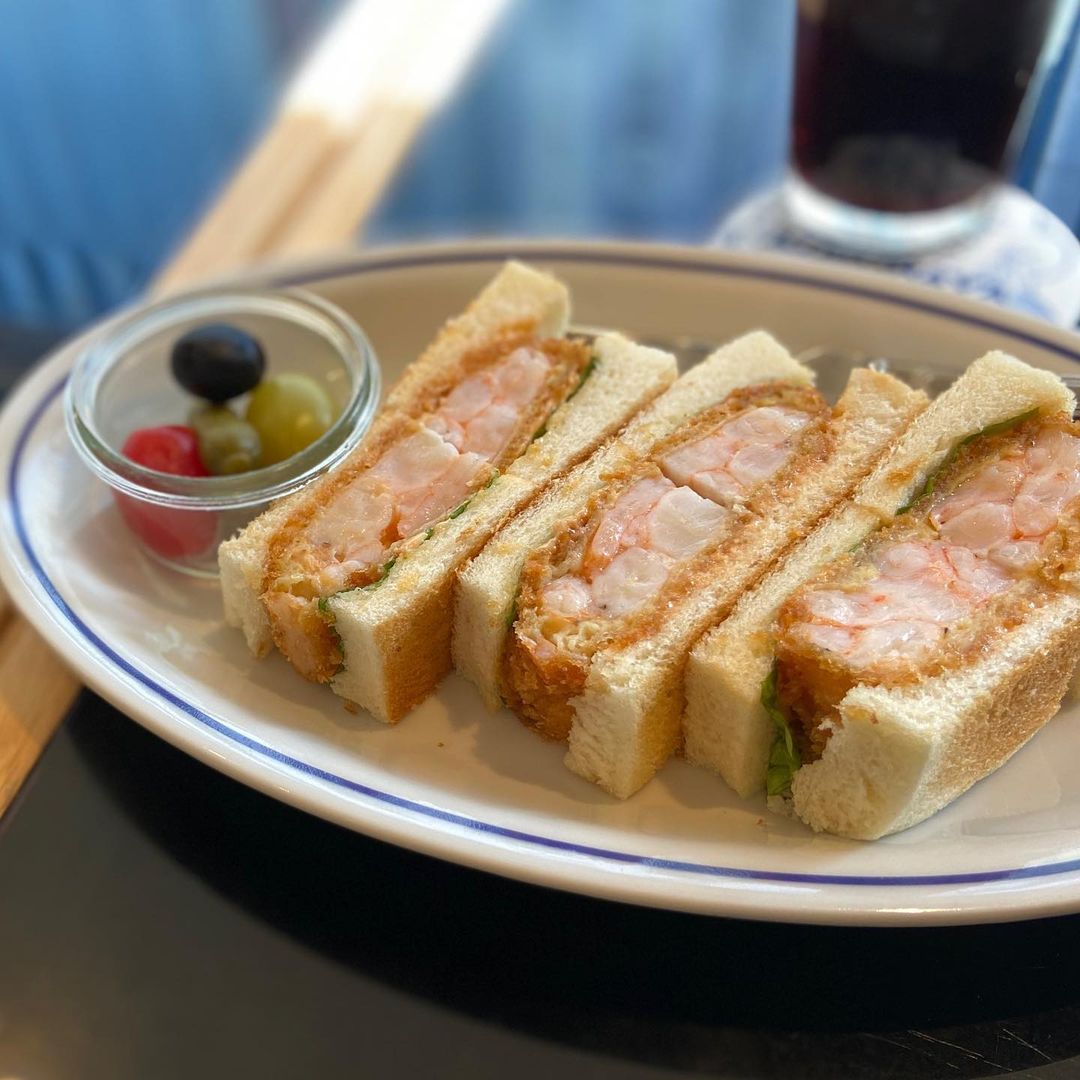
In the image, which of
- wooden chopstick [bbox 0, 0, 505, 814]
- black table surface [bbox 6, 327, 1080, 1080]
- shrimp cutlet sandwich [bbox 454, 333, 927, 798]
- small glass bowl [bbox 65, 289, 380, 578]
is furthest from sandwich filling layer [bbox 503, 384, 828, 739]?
wooden chopstick [bbox 0, 0, 505, 814]

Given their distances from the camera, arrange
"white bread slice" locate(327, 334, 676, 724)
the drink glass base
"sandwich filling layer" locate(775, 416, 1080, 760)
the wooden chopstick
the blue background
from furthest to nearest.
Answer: the blue background < the wooden chopstick < the drink glass base < "white bread slice" locate(327, 334, 676, 724) < "sandwich filling layer" locate(775, 416, 1080, 760)

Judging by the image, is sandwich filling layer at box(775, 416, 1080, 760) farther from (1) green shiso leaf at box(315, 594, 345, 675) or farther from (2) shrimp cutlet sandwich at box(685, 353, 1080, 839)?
(1) green shiso leaf at box(315, 594, 345, 675)

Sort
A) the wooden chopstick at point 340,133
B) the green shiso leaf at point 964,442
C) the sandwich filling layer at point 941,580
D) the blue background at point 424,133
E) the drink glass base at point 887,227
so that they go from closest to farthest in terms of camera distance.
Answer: the sandwich filling layer at point 941,580, the green shiso leaf at point 964,442, the drink glass base at point 887,227, the wooden chopstick at point 340,133, the blue background at point 424,133

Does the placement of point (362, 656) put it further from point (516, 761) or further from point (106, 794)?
point (106, 794)

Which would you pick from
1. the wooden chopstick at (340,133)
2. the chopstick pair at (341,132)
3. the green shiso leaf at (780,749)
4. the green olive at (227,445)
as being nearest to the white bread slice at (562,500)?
the green shiso leaf at (780,749)

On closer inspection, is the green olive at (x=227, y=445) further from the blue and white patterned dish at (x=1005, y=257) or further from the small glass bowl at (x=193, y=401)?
the blue and white patterned dish at (x=1005, y=257)
